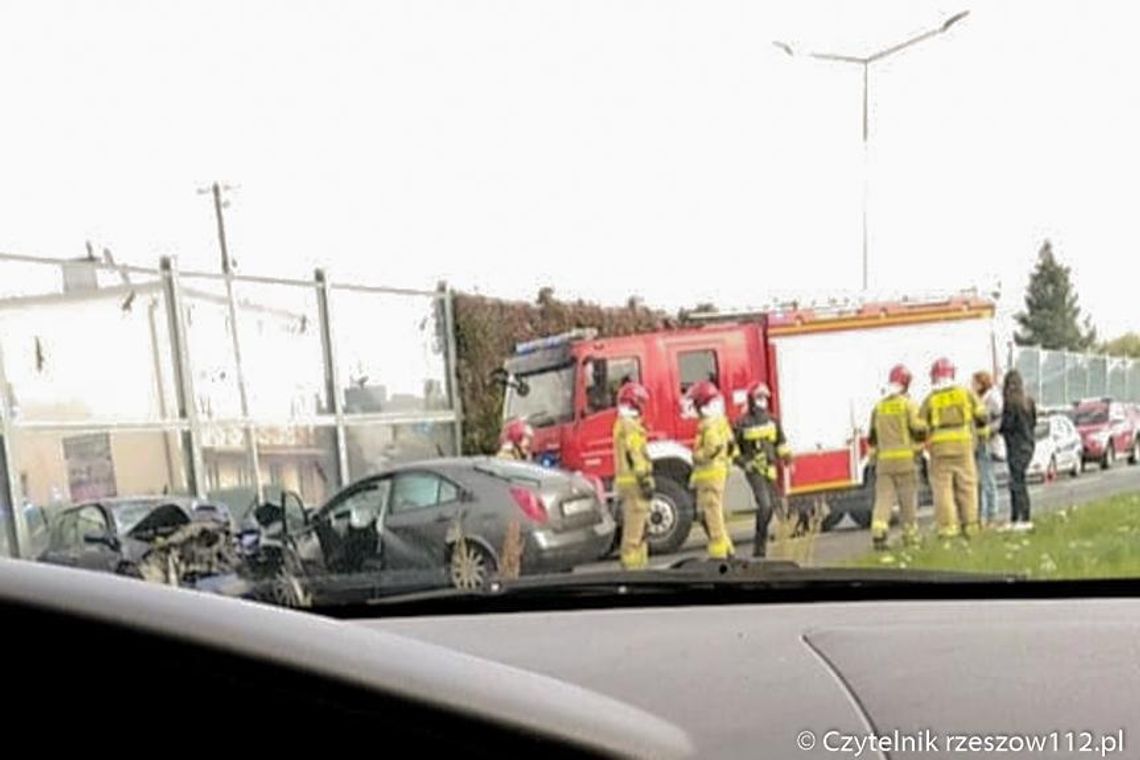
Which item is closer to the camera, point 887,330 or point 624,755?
point 624,755

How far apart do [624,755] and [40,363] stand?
23.6 feet

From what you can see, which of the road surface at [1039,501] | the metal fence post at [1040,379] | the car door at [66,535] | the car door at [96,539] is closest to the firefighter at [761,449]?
the road surface at [1039,501]

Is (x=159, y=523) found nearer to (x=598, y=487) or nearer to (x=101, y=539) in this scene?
(x=101, y=539)

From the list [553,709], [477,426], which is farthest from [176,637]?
[477,426]

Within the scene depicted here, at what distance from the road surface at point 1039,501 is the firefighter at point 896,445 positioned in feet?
0.64

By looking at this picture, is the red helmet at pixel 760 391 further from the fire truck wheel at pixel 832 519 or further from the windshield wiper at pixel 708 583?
the windshield wiper at pixel 708 583

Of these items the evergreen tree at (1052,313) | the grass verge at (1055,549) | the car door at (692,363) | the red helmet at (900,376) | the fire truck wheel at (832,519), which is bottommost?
the fire truck wheel at (832,519)

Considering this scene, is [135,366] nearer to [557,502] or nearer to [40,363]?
[40,363]

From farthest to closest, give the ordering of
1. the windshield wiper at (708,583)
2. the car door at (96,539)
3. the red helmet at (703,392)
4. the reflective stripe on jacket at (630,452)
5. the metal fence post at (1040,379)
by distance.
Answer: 1. the red helmet at (703,392)
2. the reflective stripe on jacket at (630,452)
3. the metal fence post at (1040,379)
4. the car door at (96,539)
5. the windshield wiper at (708,583)

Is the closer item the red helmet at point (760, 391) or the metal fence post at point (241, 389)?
the metal fence post at point (241, 389)

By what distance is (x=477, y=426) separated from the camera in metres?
6.71

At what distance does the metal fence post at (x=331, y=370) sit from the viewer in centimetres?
693

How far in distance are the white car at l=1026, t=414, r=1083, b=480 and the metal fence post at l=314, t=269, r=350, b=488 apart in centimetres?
359

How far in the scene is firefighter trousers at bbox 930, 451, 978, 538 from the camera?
5.26 meters
